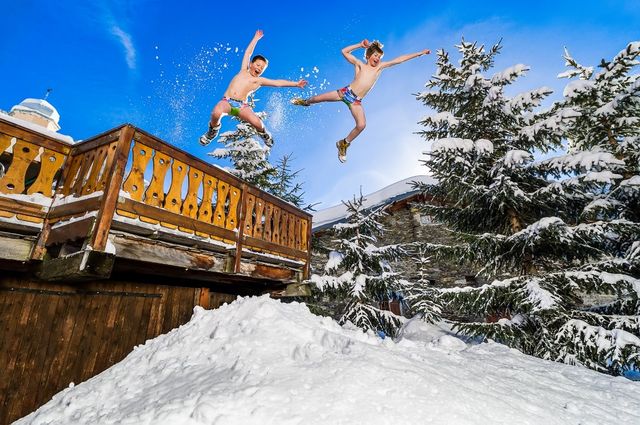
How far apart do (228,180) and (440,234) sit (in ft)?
41.9

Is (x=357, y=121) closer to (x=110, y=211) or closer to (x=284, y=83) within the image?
(x=284, y=83)

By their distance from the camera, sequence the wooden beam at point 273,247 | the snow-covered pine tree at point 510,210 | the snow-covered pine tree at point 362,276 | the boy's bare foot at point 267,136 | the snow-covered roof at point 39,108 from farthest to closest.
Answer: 1. the snow-covered roof at point 39,108
2. the snow-covered pine tree at point 362,276
3. the snow-covered pine tree at point 510,210
4. the wooden beam at point 273,247
5. the boy's bare foot at point 267,136

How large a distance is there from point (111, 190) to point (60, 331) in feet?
7.76

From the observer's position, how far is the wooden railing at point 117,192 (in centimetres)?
405

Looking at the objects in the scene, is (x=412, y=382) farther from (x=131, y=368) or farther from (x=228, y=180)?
(x=228, y=180)

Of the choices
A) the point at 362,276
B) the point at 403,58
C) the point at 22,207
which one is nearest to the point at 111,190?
the point at 22,207

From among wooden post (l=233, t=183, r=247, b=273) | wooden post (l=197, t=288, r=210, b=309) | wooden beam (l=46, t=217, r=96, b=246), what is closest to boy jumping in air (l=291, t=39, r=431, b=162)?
wooden post (l=233, t=183, r=247, b=273)

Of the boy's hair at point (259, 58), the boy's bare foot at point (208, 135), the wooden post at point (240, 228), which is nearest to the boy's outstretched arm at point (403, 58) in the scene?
the boy's hair at point (259, 58)

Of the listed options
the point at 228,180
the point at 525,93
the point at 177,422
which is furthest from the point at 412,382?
the point at 525,93

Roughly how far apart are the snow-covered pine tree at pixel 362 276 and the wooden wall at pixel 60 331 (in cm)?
460

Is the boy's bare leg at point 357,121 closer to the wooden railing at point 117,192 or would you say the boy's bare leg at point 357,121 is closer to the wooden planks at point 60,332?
the wooden railing at point 117,192

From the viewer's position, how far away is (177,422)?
7.73 ft

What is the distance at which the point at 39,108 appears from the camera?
35719 mm

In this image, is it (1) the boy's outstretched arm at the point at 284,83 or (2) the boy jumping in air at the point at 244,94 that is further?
(1) the boy's outstretched arm at the point at 284,83
